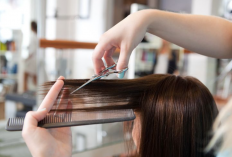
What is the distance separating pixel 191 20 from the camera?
0.71 metres

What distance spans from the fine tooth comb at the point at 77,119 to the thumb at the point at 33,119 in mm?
16

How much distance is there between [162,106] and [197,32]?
24 cm

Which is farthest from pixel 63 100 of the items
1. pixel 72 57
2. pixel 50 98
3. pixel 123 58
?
pixel 72 57

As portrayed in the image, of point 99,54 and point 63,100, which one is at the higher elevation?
point 99,54

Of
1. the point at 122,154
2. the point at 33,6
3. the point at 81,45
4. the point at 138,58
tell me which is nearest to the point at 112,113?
the point at 122,154

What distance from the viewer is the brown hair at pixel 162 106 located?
726 millimetres

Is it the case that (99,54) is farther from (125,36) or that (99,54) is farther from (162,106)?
(162,106)

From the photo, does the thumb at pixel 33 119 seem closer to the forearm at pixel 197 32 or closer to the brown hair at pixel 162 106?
the brown hair at pixel 162 106

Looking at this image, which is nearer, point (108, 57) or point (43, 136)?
point (43, 136)

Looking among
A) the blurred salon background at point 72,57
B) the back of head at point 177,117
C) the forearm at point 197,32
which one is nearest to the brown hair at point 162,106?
the back of head at point 177,117

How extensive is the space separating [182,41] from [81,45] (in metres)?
0.95

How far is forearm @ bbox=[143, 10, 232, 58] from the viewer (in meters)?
0.67

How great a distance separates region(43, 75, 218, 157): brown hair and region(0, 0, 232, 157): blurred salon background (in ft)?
1.06

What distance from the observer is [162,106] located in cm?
73
